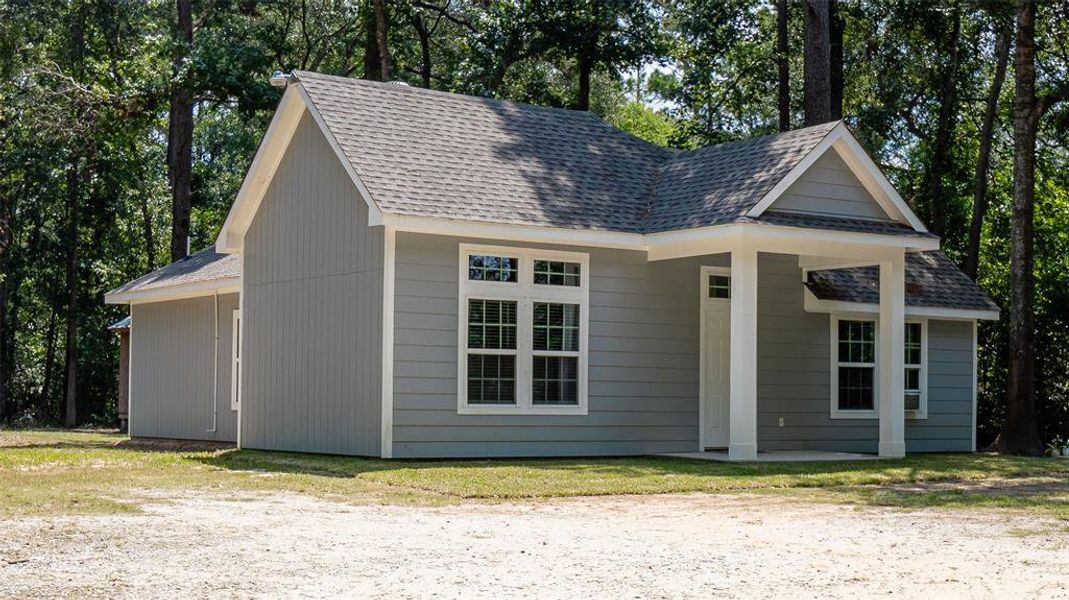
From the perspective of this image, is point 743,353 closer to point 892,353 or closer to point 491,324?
point 892,353

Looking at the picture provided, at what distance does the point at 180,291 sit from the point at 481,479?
10350 mm

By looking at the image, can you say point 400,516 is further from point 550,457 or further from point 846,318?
point 846,318

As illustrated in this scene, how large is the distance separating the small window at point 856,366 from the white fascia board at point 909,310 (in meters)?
0.30

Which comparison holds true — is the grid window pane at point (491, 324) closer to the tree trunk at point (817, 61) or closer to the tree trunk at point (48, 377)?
the tree trunk at point (817, 61)

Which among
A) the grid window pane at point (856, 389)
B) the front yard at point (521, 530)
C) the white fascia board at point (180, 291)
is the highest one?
the white fascia board at point (180, 291)

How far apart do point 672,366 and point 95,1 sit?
2197 cm

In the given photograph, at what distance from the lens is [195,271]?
76.7 ft

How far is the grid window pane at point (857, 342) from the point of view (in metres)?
20.4

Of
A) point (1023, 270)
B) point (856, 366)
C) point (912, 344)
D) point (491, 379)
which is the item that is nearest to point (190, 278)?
point (491, 379)

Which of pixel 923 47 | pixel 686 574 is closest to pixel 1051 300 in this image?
pixel 923 47

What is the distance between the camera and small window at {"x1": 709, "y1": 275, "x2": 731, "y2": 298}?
62.6ft

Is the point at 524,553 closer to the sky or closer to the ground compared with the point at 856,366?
closer to the ground

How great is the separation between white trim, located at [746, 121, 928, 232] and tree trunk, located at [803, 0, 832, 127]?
302 inches

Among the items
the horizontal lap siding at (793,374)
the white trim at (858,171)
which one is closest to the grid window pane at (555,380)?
the horizontal lap siding at (793,374)
